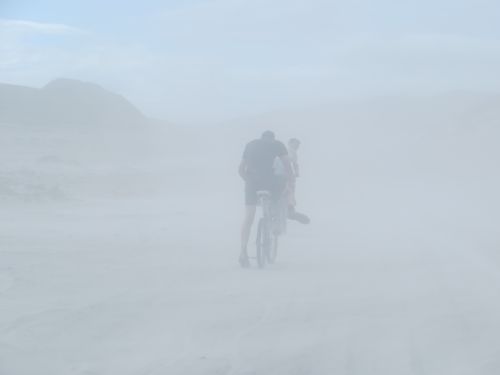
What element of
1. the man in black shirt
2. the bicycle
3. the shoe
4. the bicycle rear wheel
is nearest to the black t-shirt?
the man in black shirt

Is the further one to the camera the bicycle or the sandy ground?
the bicycle

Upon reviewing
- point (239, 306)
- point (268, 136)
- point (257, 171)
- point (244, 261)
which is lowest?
point (244, 261)

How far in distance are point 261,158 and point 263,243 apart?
102 centimetres

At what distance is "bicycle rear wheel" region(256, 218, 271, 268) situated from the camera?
36.9ft

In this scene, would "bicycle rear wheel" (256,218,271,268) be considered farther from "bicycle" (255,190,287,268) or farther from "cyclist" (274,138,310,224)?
"cyclist" (274,138,310,224)

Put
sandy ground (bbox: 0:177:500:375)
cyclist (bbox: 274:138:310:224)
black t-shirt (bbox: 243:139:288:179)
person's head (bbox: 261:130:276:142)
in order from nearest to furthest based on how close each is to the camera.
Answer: sandy ground (bbox: 0:177:500:375)
black t-shirt (bbox: 243:139:288:179)
person's head (bbox: 261:130:276:142)
cyclist (bbox: 274:138:310:224)

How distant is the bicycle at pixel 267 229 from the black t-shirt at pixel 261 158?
0.74 feet

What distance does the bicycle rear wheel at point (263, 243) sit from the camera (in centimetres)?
1124

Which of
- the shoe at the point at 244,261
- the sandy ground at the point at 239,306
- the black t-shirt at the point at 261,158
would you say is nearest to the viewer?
the sandy ground at the point at 239,306

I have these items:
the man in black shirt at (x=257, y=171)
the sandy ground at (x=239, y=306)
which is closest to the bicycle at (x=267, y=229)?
the man in black shirt at (x=257, y=171)

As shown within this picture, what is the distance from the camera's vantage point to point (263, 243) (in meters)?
11.4

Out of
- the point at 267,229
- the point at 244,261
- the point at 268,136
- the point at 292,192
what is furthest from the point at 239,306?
the point at 292,192

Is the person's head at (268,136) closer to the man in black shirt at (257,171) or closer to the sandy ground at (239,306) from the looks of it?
the man in black shirt at (257,171)

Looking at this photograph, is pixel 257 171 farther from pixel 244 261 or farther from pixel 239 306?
pixel 239 306
